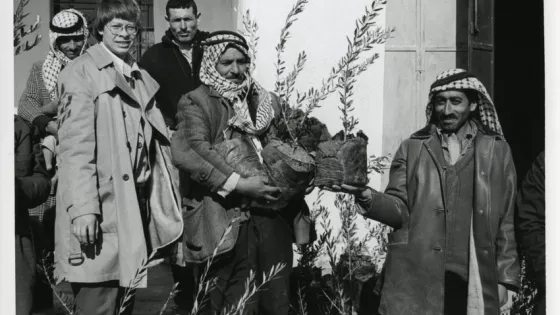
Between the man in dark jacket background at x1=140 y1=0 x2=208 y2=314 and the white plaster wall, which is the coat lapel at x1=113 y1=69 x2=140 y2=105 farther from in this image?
the white plaster wall

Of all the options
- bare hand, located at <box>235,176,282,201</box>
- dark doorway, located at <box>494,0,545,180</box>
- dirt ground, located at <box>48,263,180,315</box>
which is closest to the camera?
bare hand, located at <box>235,176,282,201</box>

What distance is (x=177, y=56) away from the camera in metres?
7.11

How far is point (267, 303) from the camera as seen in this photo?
5.47 metres

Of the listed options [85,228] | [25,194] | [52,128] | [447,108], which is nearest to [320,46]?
[52,128]

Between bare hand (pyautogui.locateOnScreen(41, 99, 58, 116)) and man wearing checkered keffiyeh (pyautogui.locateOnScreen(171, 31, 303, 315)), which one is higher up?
bare hand (pyautogui.locateOnScreen(41, 99, 58, 116))

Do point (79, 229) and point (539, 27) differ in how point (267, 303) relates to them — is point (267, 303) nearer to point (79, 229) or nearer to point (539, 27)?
point (79, 229)

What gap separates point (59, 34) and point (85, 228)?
1.69 metres

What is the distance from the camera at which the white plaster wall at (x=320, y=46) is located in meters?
7.95

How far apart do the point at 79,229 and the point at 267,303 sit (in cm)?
101

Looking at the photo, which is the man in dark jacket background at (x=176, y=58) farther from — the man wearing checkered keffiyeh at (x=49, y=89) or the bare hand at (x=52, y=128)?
the bare hand at (x=52, y=128)

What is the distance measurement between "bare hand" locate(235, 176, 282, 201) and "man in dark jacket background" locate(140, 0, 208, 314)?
4.95ft

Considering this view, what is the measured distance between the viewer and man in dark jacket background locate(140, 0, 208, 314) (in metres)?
6.89

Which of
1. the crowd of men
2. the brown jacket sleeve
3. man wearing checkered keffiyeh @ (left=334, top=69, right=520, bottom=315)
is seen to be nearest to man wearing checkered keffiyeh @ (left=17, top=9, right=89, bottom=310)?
the crowd of men

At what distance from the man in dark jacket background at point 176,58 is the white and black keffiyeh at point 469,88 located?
6.12 ft
